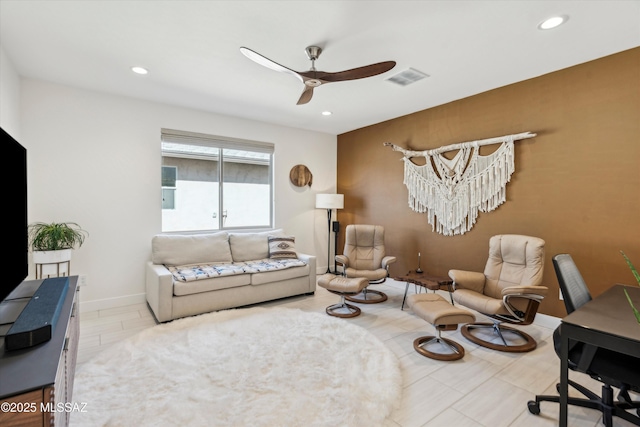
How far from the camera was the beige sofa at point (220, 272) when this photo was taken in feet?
10.6

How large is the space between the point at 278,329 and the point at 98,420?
1550mm

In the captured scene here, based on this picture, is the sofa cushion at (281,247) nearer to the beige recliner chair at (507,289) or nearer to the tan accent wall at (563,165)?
the tan accent wall at (563,165)

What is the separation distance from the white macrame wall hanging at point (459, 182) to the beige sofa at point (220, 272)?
1.83 metres

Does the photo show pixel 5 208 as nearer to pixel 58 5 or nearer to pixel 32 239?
pixel 58 5

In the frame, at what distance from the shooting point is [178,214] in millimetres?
4246

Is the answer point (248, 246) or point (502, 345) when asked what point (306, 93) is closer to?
point (248, 246)

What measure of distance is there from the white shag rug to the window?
5.80 ft

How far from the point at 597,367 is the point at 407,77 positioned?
2794 millimetres

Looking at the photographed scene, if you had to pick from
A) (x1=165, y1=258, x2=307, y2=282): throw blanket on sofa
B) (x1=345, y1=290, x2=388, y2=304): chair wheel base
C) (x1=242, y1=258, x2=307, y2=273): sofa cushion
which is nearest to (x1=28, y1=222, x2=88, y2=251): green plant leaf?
(x1=165, y1=258, x2=307, y2=282): throw blanket on sofa

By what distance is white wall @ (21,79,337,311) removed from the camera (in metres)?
3.29

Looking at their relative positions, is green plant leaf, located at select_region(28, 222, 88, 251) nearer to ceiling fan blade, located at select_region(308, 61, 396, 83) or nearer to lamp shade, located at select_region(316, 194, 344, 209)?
ceiling fan blade, located at select_region(308, 61, 396, 83)

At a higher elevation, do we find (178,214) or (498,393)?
(178,214)

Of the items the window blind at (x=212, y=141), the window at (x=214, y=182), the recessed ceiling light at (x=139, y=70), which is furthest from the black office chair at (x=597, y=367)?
the window blind at (x=212, y=141)

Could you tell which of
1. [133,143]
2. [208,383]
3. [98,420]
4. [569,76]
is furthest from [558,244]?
[133,143]
